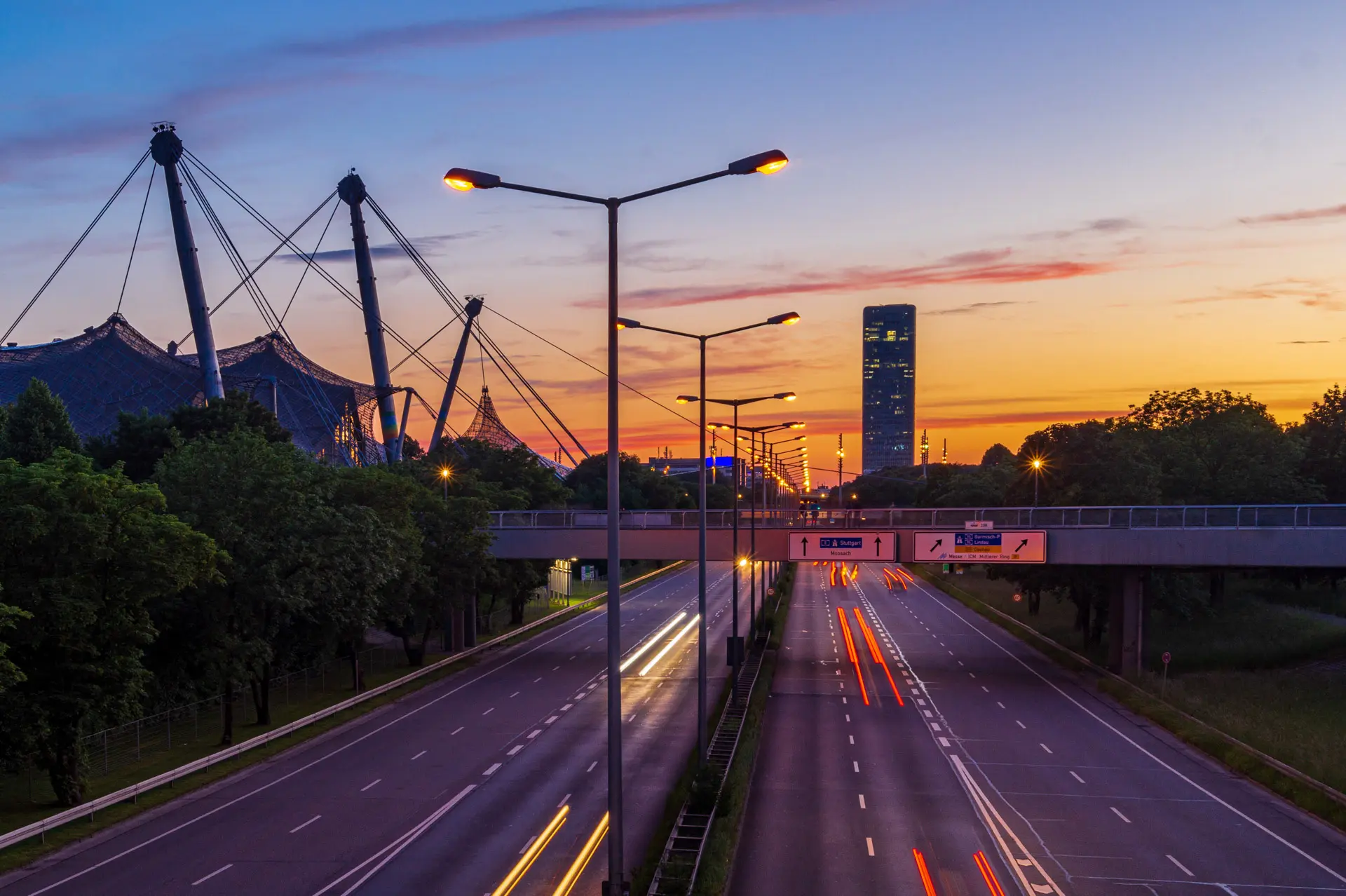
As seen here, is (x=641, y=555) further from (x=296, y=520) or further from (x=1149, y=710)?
(x=1149, y=710)

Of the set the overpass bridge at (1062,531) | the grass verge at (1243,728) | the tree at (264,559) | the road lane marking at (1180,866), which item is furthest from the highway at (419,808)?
the grass verge at (1243,728)

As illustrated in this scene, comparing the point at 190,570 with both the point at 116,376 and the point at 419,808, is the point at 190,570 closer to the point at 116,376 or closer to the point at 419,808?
the point at 419,808

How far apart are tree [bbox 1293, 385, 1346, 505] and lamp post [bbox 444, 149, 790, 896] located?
9555 cm

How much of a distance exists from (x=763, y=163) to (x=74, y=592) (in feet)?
82.6

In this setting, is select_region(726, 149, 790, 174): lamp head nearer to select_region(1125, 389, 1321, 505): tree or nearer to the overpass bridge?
the overpass bridge

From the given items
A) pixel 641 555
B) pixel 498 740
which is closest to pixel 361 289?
pixel 641 555

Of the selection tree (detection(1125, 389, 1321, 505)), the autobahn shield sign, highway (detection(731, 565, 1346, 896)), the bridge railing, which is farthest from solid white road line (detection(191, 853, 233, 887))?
tree (detection(1125, 389, 1321, 505))

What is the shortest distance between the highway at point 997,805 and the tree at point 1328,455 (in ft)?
192

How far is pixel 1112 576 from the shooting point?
64.8 metres

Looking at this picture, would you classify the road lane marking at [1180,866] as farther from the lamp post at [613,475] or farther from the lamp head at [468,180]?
the lamp head at [468,180]

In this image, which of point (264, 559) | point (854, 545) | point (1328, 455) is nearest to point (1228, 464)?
point (1328, 455)

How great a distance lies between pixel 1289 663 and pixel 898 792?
43.1 metres

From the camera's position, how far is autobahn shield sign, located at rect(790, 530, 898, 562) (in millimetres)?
64375

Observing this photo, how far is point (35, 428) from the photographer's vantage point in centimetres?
7638
